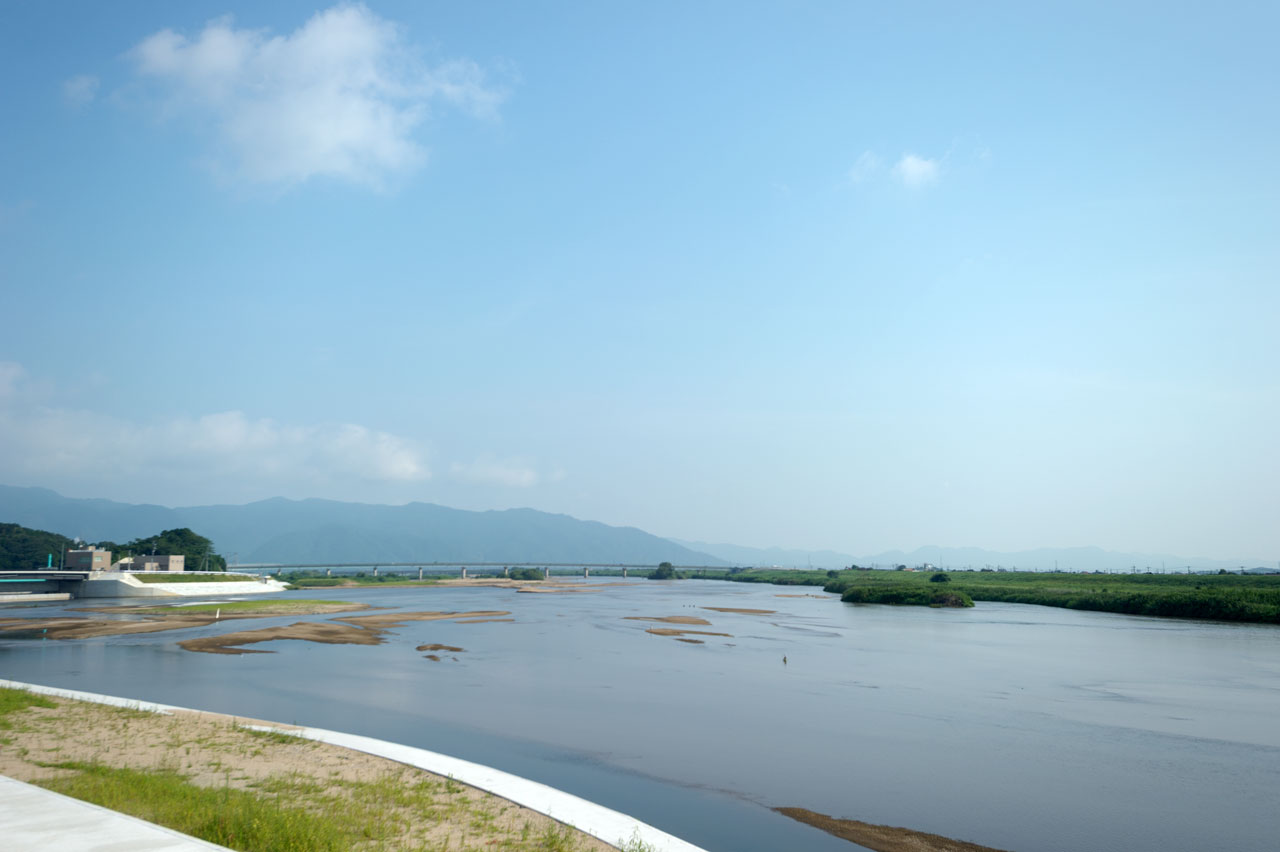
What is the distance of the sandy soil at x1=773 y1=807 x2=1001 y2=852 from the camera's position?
13438mm

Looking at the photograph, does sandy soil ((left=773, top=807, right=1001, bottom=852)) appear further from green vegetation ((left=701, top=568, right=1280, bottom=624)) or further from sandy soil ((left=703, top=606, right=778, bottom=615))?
green vegetation ((left=701, top=568, right=1280, bottom=624))

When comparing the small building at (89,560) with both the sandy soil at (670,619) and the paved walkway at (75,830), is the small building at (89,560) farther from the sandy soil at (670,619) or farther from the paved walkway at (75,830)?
the paved walkway at (75,830)

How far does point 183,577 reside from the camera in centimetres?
9450

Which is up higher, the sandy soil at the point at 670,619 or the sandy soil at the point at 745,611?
the sandy soil at the point at 670,619

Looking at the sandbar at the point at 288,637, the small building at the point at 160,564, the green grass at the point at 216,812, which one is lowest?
the small building at the point at 160,564

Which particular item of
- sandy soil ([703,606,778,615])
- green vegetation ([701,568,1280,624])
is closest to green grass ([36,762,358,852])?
sandy soil ([703,606,778,615])

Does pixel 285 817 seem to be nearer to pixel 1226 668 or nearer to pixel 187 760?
pixel 187 760

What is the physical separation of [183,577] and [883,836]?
10192cm

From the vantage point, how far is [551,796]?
45.0 feet

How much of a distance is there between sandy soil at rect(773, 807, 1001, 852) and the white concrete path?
11.6 ft

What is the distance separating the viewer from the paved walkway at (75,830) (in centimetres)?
849

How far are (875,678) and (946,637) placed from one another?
22.0 metres

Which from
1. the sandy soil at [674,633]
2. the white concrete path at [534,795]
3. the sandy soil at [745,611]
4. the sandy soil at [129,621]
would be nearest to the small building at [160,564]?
the sandy soil at [129,621]

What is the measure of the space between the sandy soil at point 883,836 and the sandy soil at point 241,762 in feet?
17.8
